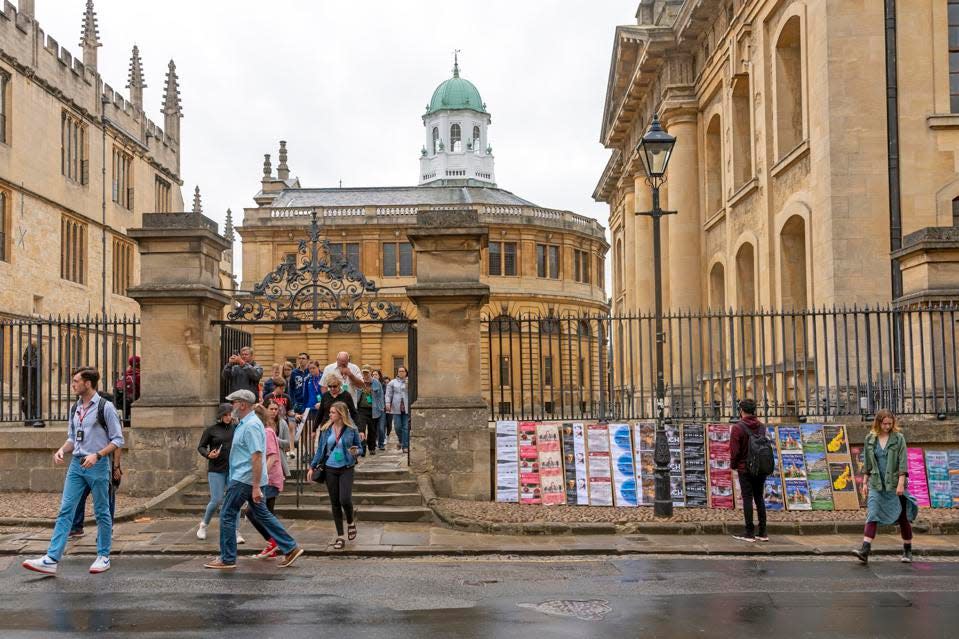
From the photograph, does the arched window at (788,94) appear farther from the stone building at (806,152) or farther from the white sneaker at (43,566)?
the white sneaker at (43,566)

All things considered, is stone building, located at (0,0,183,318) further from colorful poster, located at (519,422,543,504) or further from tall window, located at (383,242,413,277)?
colorful poster, located at (519,422,543,504)

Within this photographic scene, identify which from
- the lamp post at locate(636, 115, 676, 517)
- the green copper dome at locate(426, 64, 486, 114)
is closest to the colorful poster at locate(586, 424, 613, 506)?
the lamp post at locate(636, 115, 676, 517)

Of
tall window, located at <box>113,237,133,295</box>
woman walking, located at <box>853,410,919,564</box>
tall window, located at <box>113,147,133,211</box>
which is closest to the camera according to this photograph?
woman walking, located at <box>853,410,919,564</box>

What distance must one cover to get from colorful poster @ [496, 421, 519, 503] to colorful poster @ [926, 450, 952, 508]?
557 cm

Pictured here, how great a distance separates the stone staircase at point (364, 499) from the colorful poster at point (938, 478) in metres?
6.73

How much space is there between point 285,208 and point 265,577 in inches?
2141

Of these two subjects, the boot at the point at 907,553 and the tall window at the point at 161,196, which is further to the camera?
the tall window at the point at 161,196

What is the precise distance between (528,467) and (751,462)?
11.4ft

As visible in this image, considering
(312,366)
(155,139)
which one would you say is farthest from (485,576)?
(155,139)

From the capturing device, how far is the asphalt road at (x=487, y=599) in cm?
708

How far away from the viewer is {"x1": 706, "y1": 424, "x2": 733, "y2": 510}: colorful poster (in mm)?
13383

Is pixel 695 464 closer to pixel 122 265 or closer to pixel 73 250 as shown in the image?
pixel 73 250

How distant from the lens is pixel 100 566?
31.0ft

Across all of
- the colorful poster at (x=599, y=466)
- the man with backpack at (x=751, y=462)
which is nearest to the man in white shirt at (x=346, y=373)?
the colorful poster at (x=599, y=466)
